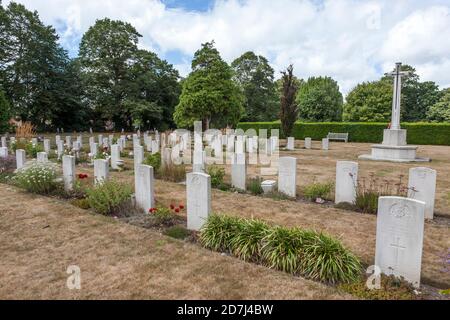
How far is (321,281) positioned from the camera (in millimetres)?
3898

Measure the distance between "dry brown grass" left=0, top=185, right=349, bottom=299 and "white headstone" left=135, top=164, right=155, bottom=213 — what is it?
2.80 feet

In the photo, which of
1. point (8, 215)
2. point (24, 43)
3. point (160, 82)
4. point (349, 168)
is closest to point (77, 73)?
point (24, 43)

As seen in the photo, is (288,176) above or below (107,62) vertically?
below

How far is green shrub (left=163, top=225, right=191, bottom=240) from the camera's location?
546 centimetres

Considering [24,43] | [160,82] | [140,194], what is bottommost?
[140,194]

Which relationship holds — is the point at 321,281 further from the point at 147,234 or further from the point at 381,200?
the point at 147,234

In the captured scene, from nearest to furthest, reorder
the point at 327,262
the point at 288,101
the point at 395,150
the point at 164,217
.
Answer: the point at 327,262, the point at 164,217, the point at 395,150, the point at 288,101

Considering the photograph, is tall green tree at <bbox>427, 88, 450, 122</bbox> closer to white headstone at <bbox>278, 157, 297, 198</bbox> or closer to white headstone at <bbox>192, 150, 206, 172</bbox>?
white headstone at <bbox>278, 157, 297, 198</bbox>

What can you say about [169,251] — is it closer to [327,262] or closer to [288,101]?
[327,262]

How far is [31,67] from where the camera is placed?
118 feet

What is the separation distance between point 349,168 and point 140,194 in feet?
16.4

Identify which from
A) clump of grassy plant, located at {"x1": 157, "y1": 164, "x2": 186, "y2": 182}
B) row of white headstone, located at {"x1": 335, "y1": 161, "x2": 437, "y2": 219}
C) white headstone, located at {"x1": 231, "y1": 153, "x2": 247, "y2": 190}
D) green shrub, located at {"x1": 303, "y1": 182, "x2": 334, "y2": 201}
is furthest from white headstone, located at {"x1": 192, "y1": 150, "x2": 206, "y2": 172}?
row of white headstone, located at {"x1": 335, "y1": 161, "x2": 437, "y2": 219}

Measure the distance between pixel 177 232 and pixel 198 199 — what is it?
71 centimetres

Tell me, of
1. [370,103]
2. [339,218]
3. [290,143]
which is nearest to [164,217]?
[339,218]
